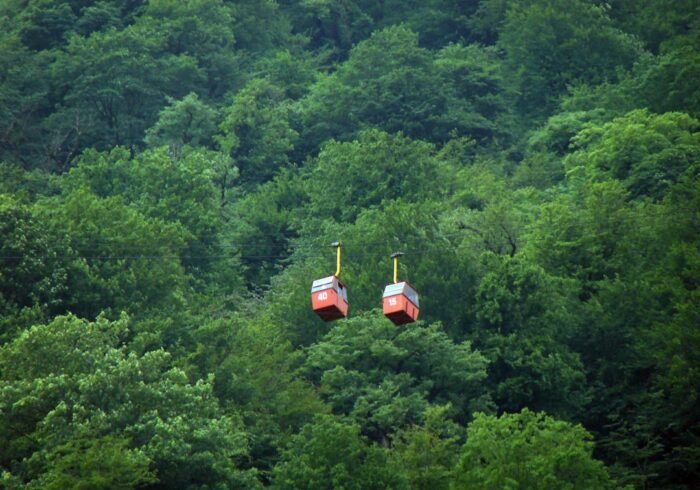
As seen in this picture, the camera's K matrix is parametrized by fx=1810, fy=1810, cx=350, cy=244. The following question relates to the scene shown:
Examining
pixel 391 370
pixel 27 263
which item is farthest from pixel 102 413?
pixel 391 370

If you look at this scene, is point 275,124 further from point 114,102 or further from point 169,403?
point 169,403

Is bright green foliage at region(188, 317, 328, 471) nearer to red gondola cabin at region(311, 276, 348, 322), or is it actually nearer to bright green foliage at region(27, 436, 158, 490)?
bright green foliage at region(27, 436, 158, 490)

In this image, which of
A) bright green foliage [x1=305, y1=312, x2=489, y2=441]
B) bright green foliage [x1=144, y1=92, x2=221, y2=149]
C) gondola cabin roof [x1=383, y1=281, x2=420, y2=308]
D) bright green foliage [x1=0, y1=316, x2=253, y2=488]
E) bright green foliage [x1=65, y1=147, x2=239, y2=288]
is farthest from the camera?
bright green foliage [x1=144, y1=92, x2=221, y2=149]

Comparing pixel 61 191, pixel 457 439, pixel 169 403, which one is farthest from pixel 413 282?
pixel 61 191

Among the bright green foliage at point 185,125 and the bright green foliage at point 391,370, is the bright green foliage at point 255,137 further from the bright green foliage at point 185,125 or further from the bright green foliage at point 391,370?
the bright green foliage at point 391,370

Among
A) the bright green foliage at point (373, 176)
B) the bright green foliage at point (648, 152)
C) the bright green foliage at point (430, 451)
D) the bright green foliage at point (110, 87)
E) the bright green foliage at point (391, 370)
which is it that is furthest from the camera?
the bright green foliage at point (110, 87)

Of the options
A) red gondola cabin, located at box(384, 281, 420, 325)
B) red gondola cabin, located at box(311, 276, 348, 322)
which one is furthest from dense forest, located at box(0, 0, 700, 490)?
red gondola cabin, located at box(384, 281, 420, 325)

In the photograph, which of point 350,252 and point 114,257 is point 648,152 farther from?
point 114,257

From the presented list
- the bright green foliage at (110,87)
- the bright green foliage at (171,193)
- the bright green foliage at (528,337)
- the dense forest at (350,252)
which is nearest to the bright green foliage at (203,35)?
the dense forest at (350,252)
